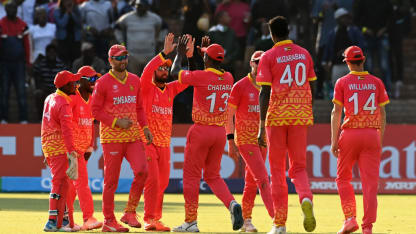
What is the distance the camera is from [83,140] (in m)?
14.0

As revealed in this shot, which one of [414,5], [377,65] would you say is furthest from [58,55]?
[414,5]

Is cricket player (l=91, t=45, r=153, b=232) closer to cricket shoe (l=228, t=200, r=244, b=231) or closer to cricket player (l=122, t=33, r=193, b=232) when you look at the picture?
cricket player (l=122, t=33, r=193, b=232)

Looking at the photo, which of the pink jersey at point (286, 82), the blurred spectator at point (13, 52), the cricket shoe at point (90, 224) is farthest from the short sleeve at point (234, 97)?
the blurred spectator at point (13, 52)

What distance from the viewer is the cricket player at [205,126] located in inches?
531

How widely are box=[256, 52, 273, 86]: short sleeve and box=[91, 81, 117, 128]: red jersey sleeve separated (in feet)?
7.30

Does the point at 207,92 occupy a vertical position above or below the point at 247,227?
above

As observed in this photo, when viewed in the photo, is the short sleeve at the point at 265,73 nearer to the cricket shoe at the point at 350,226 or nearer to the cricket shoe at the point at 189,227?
the cricket shoe at the point at 350,226

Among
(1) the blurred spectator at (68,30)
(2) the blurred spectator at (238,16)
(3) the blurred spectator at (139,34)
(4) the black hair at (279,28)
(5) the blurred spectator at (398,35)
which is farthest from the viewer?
(5) the blurred spectator at (398,35)

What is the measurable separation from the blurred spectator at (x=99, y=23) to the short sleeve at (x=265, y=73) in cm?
1243

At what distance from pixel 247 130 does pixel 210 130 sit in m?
0.67

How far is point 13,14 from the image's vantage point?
2391 cm

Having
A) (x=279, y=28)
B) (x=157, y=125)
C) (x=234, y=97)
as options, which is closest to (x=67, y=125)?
(x=157, y=125)

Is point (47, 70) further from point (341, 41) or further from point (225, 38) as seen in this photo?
point (341, 41)

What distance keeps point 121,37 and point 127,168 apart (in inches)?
124
